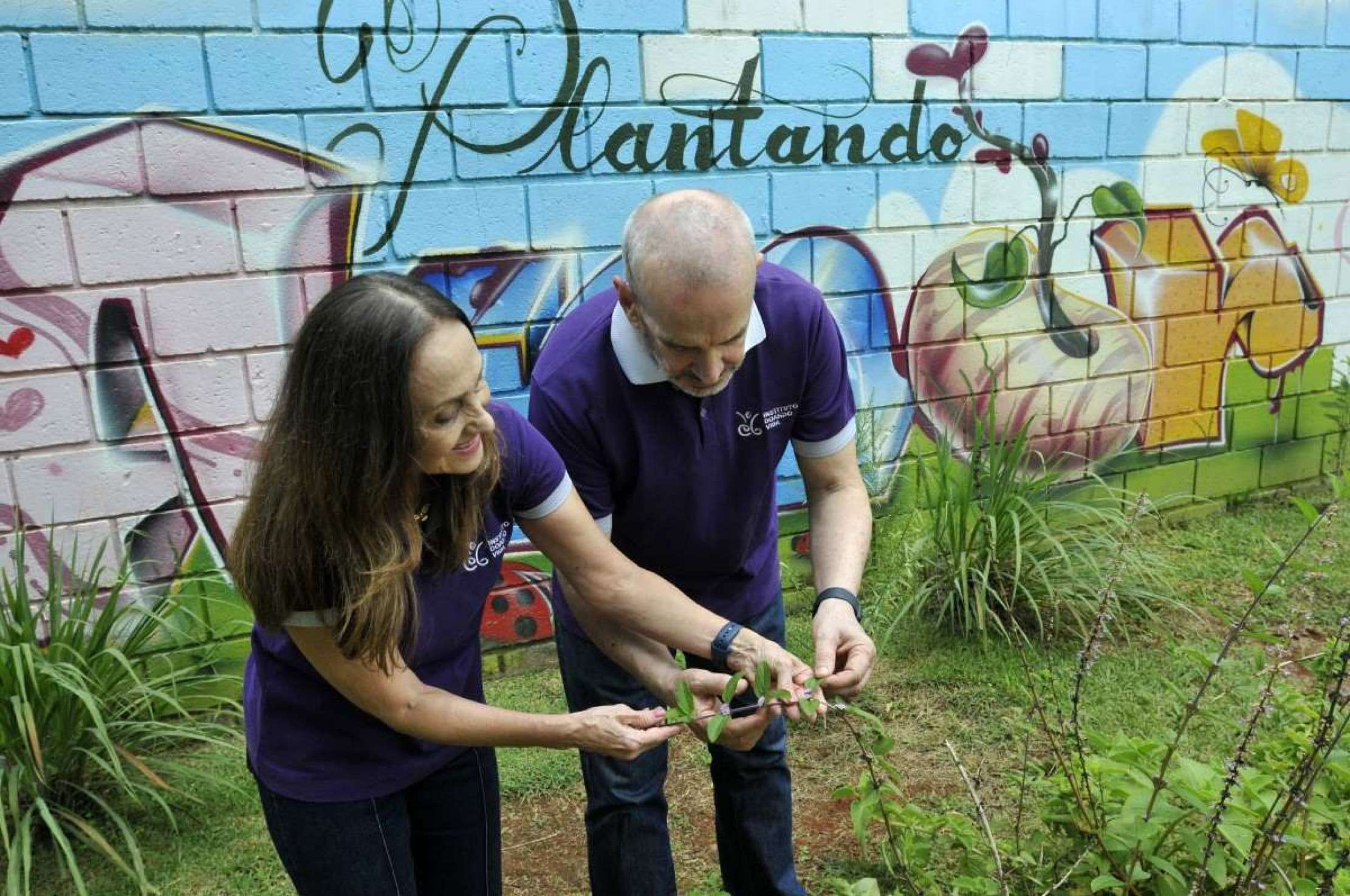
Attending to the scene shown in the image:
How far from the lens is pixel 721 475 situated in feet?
6.82

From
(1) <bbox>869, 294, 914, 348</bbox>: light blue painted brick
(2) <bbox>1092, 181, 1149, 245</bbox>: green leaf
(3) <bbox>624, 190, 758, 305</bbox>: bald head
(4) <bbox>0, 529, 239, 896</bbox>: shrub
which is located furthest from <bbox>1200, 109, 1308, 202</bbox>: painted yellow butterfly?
(4) <bbox>0, 529, 239, 896</bbox>: shrub

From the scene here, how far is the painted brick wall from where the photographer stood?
3062 mm

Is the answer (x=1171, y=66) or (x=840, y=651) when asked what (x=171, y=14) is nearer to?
(x=840, y=651)

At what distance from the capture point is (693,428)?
1.99 metres

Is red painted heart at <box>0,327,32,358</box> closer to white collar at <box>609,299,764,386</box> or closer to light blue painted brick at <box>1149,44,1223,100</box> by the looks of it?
white collar at <box>609,299,764,386</box>

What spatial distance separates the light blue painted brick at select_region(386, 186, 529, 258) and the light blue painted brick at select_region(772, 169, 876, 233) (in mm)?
1057

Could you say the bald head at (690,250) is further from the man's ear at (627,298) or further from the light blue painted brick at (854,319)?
the light blue painted brick at (854,319)

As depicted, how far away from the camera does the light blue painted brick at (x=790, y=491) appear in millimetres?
4152

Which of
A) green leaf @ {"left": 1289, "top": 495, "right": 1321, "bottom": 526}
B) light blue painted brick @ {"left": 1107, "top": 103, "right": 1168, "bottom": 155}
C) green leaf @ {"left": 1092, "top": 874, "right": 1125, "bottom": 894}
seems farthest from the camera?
light blue painted brick @ {"left": 1107, "top": 103, "right": 1168, "bottom": 155}

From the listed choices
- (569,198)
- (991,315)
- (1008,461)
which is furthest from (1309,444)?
(569,198)

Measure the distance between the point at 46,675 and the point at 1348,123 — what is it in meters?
6.35

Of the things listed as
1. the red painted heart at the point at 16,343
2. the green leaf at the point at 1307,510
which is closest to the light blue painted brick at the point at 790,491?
the green leaf at the point at 1307,510

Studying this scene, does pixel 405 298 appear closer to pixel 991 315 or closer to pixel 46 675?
pixel 46 675

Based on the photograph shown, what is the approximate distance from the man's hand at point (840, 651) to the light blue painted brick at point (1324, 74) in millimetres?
4718
